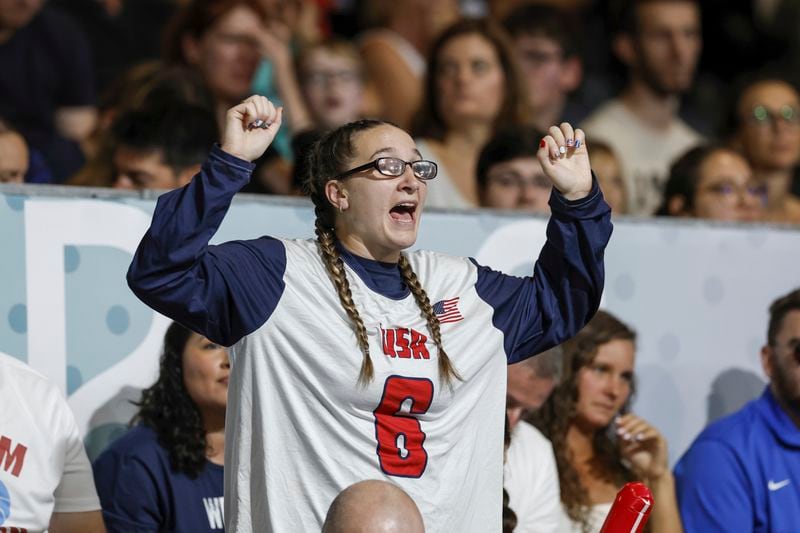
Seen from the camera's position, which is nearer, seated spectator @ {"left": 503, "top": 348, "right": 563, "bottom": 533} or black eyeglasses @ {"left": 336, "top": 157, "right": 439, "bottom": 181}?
black eyeglasses @ {"left": 336, "top": 157, "right": 439, "bottom": 181}

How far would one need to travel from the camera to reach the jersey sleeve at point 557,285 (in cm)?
351

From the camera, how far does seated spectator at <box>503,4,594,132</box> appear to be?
22.8 ft

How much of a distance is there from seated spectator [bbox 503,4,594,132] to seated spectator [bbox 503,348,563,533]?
8.76ft

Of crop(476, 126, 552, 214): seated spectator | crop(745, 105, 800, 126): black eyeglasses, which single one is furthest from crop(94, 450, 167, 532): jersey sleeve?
crop(745, 105, 800, 126): black eyeglasses

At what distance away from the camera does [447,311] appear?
137 inches

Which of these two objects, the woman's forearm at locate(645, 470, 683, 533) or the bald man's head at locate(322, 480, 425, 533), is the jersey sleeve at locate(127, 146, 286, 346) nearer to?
the bald man's head at locate(322, 480, 425, 533)

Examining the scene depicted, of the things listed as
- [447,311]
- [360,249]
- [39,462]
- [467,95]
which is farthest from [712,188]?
[39,462]

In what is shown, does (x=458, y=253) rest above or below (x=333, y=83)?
below

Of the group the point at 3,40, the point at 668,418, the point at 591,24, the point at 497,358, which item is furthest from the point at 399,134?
the point at 591,24

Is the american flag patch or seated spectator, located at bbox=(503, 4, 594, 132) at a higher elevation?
seated spectator, located at bbox=(503, 4, 594, 132)

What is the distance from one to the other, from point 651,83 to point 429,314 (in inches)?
161

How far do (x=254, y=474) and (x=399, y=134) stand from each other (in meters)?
0.93

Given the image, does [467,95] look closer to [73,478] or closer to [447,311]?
[447,311]

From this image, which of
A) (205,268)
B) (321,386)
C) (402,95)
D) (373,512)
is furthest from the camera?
(402,95)
